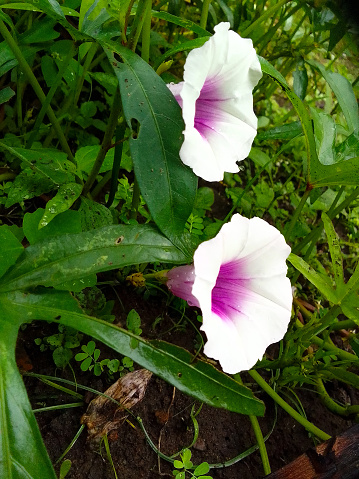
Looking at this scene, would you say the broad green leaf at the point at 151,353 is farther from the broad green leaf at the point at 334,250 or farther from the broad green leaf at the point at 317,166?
the broad green leaf at the point at 317,166

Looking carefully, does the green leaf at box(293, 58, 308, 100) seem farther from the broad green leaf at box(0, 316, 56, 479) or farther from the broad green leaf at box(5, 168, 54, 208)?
the broad green leaf at box(0, 316, 56, 479)

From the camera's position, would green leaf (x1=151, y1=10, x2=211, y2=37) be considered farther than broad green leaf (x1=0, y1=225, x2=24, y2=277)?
Yes

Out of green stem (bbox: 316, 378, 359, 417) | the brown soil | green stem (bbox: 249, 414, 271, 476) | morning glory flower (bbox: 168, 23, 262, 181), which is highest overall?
morning glory flower (bbox: 168, 23, 262, 181)

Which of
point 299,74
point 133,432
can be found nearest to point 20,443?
point 133,432

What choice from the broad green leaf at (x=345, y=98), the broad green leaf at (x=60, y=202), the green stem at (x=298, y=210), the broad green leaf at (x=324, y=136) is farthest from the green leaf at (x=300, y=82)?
the broad green leaf at (x=60, y=202)

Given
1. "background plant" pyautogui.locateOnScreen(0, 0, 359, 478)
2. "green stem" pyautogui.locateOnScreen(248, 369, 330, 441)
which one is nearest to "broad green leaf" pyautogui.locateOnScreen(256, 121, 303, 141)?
"background plant" pyautogui.locateOnScreen(0, 0, 359, 478)
